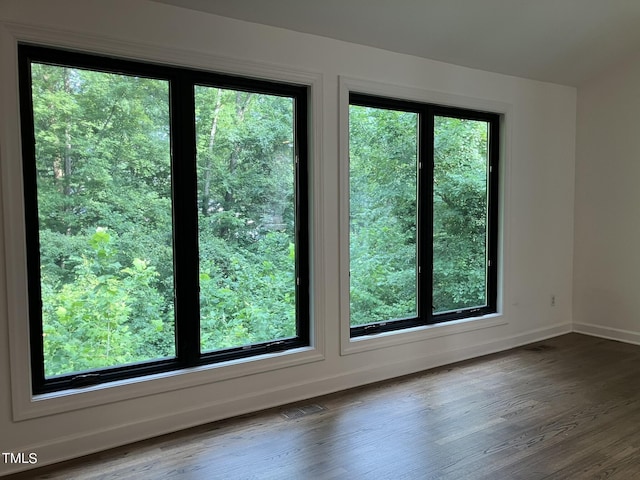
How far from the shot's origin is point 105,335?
9.18 ft

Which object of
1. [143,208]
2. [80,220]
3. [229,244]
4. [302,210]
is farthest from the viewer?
[302,210]

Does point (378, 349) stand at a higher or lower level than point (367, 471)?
higher

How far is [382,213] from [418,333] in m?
1.03

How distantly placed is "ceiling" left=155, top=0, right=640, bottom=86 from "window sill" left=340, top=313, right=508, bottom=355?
2192 millimetres

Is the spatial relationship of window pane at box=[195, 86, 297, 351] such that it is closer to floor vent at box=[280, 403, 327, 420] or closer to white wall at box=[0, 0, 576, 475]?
white wall at box=[0, 0, 576, 475]

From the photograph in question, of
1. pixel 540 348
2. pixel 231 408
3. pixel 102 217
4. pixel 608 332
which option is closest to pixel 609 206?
pixel 608 332

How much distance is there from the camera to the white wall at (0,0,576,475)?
8.13ft

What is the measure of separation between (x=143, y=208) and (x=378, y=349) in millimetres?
2016

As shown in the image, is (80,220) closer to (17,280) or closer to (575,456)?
(17,280)

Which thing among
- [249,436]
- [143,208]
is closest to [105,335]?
[143,208]

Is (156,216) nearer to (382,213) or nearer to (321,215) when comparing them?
(321,215)

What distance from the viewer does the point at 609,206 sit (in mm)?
4902

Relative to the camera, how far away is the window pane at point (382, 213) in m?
3.72

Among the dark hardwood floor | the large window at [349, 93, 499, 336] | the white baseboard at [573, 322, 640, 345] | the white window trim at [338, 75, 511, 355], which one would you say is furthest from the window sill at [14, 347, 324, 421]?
the white baseboard at [573, 322, 640, 345]
